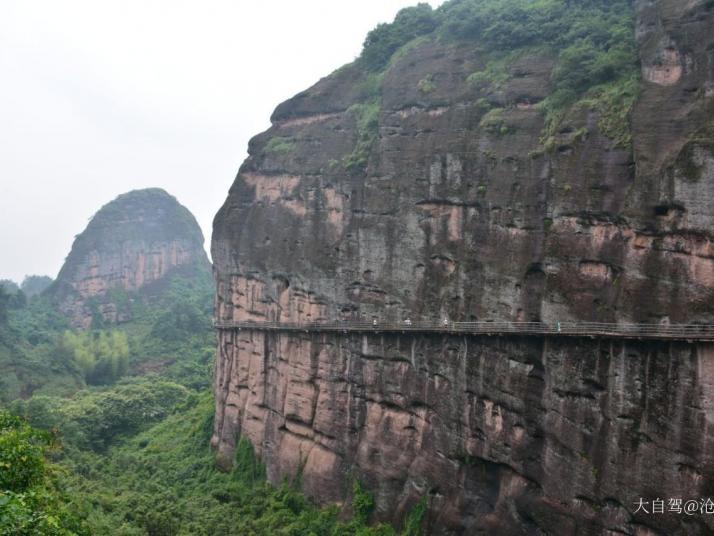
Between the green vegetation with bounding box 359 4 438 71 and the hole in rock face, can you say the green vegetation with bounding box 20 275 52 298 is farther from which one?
the hole in rock face

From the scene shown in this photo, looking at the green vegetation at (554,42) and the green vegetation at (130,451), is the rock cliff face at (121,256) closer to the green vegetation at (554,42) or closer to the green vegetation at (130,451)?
the green vegetation at (130,451)

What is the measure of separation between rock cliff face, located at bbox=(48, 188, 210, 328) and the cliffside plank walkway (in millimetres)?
57172

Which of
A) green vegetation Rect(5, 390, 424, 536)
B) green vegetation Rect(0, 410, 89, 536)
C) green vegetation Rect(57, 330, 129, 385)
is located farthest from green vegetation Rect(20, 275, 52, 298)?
green vegetation Rect(0, 410, 89, 536)


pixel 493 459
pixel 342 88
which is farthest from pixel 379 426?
pixel 342 88

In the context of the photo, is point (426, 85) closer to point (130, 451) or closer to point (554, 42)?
point (554, 42)

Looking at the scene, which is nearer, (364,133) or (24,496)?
(24,496)

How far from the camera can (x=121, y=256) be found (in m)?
81.9

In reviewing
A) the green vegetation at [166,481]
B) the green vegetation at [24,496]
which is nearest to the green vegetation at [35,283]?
the green vegetation at [166,481]

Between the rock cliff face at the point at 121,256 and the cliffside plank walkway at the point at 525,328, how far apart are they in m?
57.2

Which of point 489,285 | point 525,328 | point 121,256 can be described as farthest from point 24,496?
point 121,256

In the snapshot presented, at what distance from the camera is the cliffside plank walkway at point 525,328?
1577 centimetres

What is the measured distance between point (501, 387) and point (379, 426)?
5580 millimetres

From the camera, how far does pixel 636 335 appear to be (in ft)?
53.8

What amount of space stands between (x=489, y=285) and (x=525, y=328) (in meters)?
1.99
